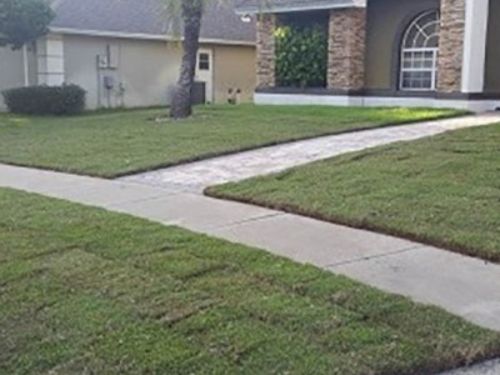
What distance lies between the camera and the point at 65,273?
547 cm

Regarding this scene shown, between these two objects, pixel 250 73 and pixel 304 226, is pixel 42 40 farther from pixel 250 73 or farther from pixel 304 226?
pixel 304 226

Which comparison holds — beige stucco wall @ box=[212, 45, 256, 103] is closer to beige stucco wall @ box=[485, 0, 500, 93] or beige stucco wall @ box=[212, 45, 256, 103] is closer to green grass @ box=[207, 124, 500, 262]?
beige stucco wall @ box=[485, 0, 500, 93]

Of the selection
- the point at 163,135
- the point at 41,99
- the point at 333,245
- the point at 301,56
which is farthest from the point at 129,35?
the point at 333,245

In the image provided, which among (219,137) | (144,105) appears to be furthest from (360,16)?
(144,105)

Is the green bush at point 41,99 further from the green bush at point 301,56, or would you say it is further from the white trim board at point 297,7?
the green bush at point 301,56

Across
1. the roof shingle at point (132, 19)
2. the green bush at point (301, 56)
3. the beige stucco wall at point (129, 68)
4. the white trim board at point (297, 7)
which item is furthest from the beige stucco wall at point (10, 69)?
the green bush at point (301, 56)

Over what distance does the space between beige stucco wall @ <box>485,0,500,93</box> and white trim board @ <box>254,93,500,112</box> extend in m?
0.45

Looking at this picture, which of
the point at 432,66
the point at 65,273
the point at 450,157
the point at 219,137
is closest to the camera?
the point at 65,273

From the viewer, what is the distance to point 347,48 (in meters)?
19.5

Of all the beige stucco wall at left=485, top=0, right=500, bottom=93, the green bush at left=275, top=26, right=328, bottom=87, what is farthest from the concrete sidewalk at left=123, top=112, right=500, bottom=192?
the green bush at left=275, top=26, right=328, bottom=87

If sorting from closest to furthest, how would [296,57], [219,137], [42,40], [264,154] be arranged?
1. [264,154]
2. [219,137]
3. [296,57]
4. [42,40]

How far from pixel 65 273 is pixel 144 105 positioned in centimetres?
2220

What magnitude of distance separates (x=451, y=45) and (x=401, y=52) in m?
2.13

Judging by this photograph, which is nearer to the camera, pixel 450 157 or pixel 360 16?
pixel 450 157
